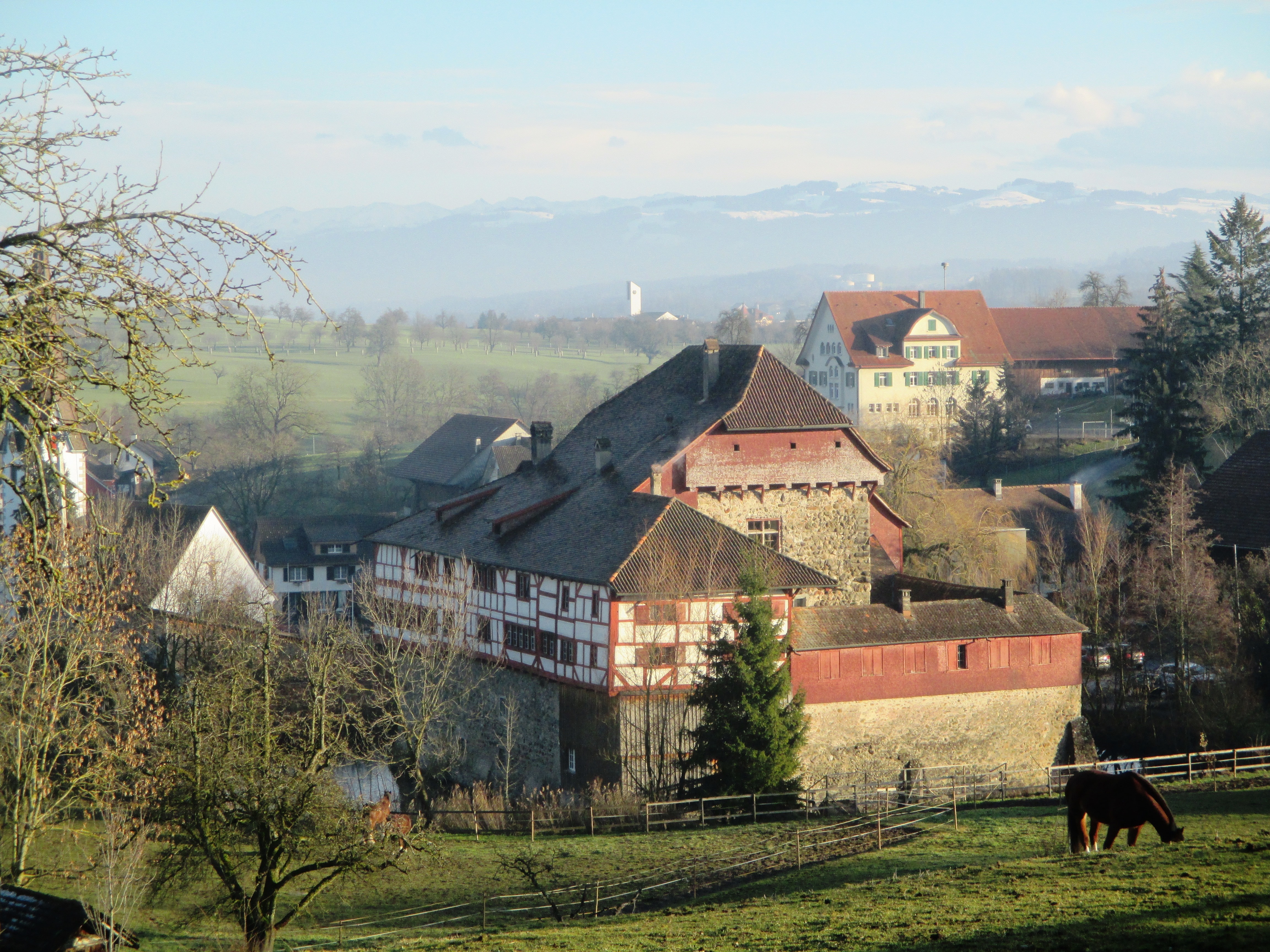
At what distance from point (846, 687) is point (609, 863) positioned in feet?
32.9

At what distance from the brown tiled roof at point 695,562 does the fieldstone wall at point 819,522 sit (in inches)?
127

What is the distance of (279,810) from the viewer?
16.7m

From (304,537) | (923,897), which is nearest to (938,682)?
(923,897)

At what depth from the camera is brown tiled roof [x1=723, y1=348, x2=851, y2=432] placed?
3534cm

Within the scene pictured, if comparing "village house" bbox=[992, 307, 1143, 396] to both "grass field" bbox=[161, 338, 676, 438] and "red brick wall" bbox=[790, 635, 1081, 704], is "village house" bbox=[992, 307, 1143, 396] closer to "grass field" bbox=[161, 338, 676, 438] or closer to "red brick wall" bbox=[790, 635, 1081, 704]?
"grass field" bbox=[161, 338, 676, 438]

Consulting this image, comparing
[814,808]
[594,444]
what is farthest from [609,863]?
[594,444]

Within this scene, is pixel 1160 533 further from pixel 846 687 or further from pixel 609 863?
pixel 609 863

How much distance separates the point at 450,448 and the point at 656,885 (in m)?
59.4

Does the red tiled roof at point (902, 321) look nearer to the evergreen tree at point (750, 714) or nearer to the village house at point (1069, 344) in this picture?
the village house at point (1069, 344)

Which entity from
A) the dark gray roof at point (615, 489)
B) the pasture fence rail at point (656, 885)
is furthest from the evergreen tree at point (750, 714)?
the dark gray roof at point (615, 489)

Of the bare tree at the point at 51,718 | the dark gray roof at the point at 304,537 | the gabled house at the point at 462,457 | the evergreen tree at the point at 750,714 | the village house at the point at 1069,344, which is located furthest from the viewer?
the village house at the point at 1069,344

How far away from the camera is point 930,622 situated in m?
33.0

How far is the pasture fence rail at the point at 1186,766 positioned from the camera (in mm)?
28062

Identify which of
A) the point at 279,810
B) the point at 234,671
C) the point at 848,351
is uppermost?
the point at 848,351
